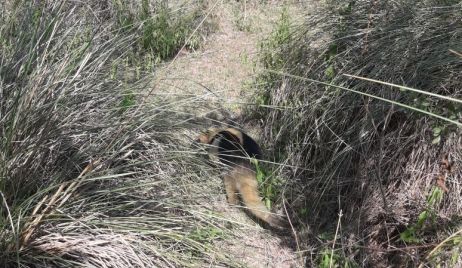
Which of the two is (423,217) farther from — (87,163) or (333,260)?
(87,163)

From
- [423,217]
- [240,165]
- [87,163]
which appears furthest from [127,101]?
[423,217]

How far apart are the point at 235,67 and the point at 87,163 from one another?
243 centimetres

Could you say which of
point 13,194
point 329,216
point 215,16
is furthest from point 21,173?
point 215,16

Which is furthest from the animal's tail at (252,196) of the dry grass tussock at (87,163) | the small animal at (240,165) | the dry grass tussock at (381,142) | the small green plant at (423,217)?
the small green plant at (423,217)

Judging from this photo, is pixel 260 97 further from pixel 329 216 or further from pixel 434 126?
pixel 434 126

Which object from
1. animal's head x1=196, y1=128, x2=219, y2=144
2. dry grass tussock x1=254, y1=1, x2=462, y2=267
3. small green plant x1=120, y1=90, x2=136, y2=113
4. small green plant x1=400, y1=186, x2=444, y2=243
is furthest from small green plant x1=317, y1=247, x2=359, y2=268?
small green plant x1=120, y1=90, x2=136, y2=113

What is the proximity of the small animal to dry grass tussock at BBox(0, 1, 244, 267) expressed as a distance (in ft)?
0.89

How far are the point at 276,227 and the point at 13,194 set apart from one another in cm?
167

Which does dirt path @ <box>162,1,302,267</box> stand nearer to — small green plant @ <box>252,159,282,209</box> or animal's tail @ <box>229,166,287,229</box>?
animal's tail @ <box>229,166,287,229</box>

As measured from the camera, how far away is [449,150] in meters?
3.44

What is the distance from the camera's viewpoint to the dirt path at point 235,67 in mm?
3730

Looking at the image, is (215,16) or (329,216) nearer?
(329,216)

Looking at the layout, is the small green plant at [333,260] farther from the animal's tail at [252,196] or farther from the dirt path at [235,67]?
the animal's tail at [252,196]

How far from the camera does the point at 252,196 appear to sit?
4074 millimetres
